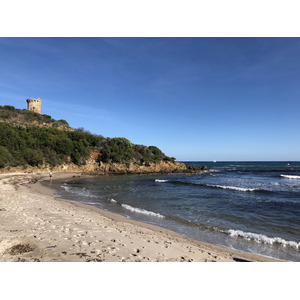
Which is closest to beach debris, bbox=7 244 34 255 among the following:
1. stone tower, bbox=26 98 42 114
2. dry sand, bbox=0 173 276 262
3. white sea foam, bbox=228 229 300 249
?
dry sand, bbox=0 173 276 262

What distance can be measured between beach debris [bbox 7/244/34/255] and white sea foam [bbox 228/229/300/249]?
7260 millimetres

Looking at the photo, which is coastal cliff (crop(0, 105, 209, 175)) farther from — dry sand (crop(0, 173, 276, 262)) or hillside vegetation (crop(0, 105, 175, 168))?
dry sand (crop(0, 173, 276, 262))

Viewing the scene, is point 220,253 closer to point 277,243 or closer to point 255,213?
point 277,243

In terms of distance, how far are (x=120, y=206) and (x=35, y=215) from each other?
5.30m

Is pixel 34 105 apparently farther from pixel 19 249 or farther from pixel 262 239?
pixel 262 239

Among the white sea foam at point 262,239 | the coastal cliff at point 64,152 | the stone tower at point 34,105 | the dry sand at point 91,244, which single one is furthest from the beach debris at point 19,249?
the stone tower at point 34,105

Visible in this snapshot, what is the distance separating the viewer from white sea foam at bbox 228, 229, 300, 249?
6.38 metres

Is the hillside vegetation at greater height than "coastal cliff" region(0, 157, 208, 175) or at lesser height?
greater

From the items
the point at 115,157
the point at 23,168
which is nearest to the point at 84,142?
the point at 115,157

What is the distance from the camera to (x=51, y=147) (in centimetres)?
3816

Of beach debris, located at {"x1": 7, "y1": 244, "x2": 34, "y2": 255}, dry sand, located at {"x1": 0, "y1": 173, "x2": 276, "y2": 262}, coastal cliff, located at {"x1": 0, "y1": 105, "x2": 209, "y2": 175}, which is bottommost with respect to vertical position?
dry sand, located at {"x1": 0, "y1": 173, "x2": 276, "y2": 262}

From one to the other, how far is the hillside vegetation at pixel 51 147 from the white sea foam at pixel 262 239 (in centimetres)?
3348

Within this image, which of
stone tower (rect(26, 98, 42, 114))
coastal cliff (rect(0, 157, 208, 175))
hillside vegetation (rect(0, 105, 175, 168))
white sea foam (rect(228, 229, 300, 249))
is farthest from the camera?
stone tower (rect(26, 98, 42, 114))

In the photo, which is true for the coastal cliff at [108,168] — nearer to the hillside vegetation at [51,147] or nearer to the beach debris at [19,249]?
the hillside vegetation at [51,147]
